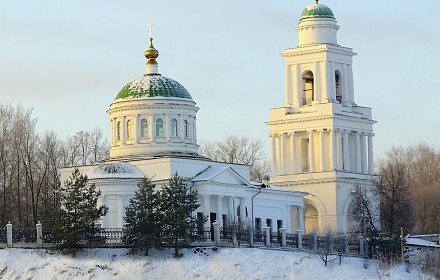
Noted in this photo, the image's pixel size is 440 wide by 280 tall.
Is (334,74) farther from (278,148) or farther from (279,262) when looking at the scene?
(279,262)

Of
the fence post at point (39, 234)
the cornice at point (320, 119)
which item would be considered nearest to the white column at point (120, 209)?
the fence post at point (39, 234)

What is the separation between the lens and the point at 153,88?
213ft

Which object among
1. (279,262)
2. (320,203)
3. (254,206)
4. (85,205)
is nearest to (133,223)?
(85,205)

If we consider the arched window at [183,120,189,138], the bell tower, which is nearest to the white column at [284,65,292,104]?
the bell tower

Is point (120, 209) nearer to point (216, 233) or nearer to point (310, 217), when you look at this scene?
point (216, 233)

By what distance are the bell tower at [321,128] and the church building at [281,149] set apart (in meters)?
0.05

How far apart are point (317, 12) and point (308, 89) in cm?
426

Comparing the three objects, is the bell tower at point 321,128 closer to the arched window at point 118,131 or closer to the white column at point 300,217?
the white column at point 300,217

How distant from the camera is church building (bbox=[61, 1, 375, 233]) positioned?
62.4m

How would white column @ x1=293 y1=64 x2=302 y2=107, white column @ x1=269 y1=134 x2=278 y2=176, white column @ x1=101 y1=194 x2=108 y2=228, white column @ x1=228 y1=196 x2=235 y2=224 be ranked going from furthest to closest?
white column @ x1=269 y1=134 x2=278 y2=176 < white column @ x1=293 y1=64 x2=302 y2=107 < white column @ x1=228 y1=196 x2=235 y2=224 < white column @ x1=101 y1=194 x2=108 y2=228

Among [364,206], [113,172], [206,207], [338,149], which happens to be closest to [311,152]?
[338,149]

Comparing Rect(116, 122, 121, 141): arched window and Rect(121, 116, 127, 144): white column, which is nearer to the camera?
Rect(121, 116, 127, 144): white column

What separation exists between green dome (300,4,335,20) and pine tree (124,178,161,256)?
20.9 m

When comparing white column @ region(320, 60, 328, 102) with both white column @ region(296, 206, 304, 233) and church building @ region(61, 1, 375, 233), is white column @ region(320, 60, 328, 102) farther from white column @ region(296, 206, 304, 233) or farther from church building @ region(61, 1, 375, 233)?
white column @ region(296, 206, 304, 233)
